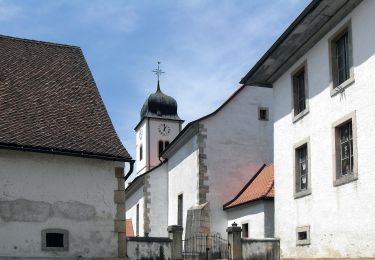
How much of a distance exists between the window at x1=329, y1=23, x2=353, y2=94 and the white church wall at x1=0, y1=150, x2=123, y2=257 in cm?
602

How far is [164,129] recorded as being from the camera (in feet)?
176

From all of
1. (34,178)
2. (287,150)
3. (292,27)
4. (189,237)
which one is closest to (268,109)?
(189,237)

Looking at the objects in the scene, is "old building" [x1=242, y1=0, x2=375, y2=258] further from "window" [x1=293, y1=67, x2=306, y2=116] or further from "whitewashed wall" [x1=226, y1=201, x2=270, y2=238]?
"whitewashed wall" [x1=226, y1=201, x2=270, y2=238]

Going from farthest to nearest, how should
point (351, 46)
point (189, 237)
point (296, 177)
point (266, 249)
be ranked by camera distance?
point (189, 237) < point (266, 249) < point (296, 177) < point (351, 46)

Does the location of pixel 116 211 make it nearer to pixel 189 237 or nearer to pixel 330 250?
pixel 330 250

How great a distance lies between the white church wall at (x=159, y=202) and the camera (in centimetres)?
3391

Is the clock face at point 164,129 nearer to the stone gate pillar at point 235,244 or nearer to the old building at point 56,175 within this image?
A: the stone gate pillar at point 235,244

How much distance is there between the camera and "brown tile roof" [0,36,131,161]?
49.9ft

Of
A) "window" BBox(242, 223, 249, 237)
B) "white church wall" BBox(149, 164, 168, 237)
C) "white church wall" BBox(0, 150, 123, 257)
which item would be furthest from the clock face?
"white church wall" BBox(0, 150, 123, 257)

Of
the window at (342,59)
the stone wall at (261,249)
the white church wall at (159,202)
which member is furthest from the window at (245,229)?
the white church wall at (159,202)

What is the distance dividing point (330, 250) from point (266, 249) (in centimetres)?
432

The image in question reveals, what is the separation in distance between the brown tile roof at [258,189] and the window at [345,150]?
7.76 metres

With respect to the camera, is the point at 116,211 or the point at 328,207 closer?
the point at 328,207

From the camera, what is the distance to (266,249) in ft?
61.1
